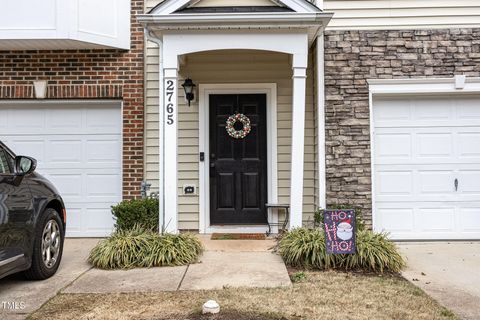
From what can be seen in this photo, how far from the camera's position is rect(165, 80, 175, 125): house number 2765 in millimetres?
5508

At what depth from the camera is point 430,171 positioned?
6273 millimetres

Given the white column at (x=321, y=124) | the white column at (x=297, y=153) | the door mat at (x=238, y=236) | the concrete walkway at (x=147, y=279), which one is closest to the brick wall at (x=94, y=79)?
the door mat at (x=238, y=236)

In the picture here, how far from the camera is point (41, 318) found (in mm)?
3328

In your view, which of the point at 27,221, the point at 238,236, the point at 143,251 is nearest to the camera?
the point at 27,221

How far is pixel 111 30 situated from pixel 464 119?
17.8 ft

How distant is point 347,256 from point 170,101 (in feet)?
9.49

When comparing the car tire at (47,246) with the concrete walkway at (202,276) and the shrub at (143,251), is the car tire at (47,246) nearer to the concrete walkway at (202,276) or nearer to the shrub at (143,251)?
the concrete walkway at (202,276)

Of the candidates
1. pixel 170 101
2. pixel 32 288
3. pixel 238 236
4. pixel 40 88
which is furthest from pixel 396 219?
pixel 40 88

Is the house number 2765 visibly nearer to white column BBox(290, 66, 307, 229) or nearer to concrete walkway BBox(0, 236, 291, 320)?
white column BBox(290, 66, 307, 229)

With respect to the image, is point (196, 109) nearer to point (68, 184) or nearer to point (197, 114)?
point (197, 114)

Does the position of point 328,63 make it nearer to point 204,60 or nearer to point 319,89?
point 319,89

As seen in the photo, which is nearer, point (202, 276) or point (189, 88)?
point (202, 276)

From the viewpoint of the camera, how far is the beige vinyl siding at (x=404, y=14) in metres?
6.20

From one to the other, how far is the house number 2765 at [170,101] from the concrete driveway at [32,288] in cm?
203
